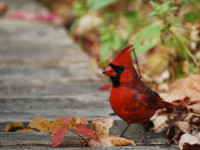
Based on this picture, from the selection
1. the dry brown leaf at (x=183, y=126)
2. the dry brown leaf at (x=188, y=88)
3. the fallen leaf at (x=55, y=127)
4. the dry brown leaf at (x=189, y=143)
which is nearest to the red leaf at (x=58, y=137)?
the fallen leaf at (x=55, y=127)

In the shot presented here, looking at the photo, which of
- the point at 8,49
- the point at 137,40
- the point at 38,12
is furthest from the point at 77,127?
the point at 38,12

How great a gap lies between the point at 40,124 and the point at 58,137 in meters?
0.34

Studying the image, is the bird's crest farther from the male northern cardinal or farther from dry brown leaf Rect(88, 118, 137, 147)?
dry brown leaf Rect(88, 118, 137, 147)

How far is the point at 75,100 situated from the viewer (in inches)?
86.9

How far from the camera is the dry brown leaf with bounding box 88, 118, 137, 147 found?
4.88 feet

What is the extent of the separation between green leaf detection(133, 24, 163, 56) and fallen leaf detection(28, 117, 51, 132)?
95cm

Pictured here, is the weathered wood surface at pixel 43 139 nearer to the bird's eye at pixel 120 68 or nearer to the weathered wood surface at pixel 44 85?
the weathered wood surface at pixel 44 85

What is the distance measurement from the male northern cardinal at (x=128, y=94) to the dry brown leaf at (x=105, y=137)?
0.09 m

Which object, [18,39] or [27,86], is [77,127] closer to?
[27,86]

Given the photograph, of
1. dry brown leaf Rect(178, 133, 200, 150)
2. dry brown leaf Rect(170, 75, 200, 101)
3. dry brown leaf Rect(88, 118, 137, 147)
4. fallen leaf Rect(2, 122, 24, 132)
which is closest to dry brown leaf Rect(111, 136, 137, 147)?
dry brown leaf Rect(88, 118, 137, 147)

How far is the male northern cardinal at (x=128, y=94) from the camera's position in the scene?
5.10 feet

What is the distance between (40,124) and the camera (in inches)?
67.3

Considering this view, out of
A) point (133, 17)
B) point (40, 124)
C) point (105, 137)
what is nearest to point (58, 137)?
point (105, 137)

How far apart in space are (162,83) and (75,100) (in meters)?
0.85
